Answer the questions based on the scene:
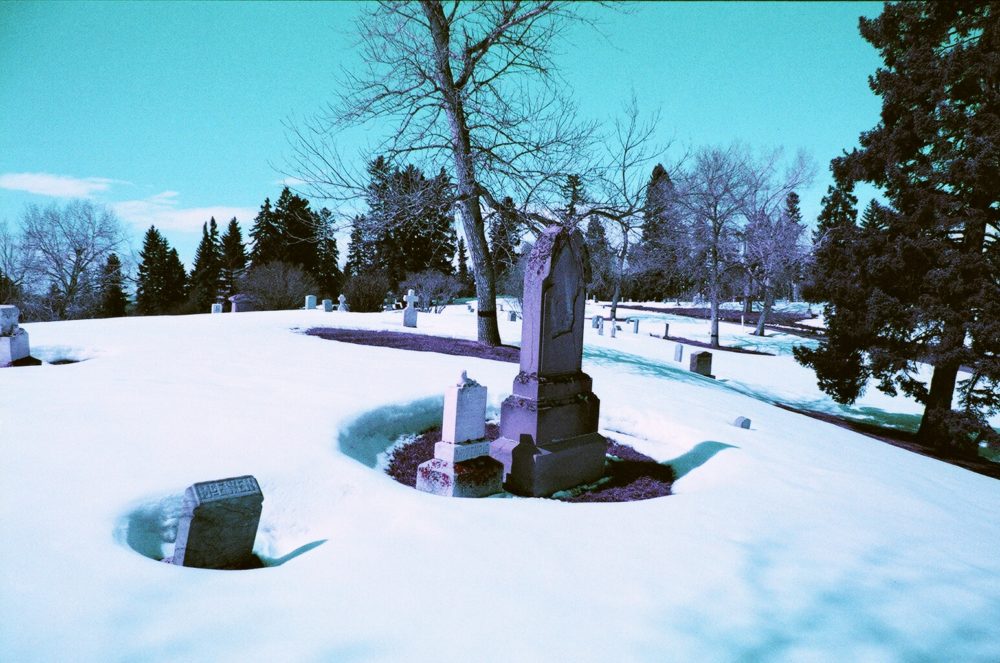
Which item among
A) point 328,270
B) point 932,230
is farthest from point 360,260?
point 932,230

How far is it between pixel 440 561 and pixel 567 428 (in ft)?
9.95

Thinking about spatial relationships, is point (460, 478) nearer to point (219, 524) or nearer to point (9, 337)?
point (219, 524)

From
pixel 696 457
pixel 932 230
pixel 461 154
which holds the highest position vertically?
pixel 461 154

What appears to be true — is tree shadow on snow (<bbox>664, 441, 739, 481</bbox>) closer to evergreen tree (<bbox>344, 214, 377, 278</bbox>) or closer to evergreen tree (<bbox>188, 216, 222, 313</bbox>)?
evergreen tree (<bbox>344, 214, 377, 278</bbox>)

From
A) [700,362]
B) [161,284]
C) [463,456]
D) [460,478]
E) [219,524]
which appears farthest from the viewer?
[161,284]

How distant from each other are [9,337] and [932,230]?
1942 centimetres

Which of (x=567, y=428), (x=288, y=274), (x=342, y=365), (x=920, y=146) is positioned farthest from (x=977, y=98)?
(x=288, y=274)

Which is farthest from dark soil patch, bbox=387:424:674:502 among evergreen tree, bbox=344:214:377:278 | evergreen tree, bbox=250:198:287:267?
evergreen tree, bbox=250:198:287:267

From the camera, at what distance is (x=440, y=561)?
3357mm

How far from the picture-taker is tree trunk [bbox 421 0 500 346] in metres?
12.6

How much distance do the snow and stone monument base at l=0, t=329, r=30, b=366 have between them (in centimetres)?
248

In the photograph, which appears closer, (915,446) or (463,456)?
(463,456)

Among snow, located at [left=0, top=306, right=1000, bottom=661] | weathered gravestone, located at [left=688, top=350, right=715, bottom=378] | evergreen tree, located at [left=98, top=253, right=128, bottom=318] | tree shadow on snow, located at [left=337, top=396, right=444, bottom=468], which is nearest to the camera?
snow, located at [left=0, top=306, right=1000, bottom=661]

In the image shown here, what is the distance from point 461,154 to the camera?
1274cm
